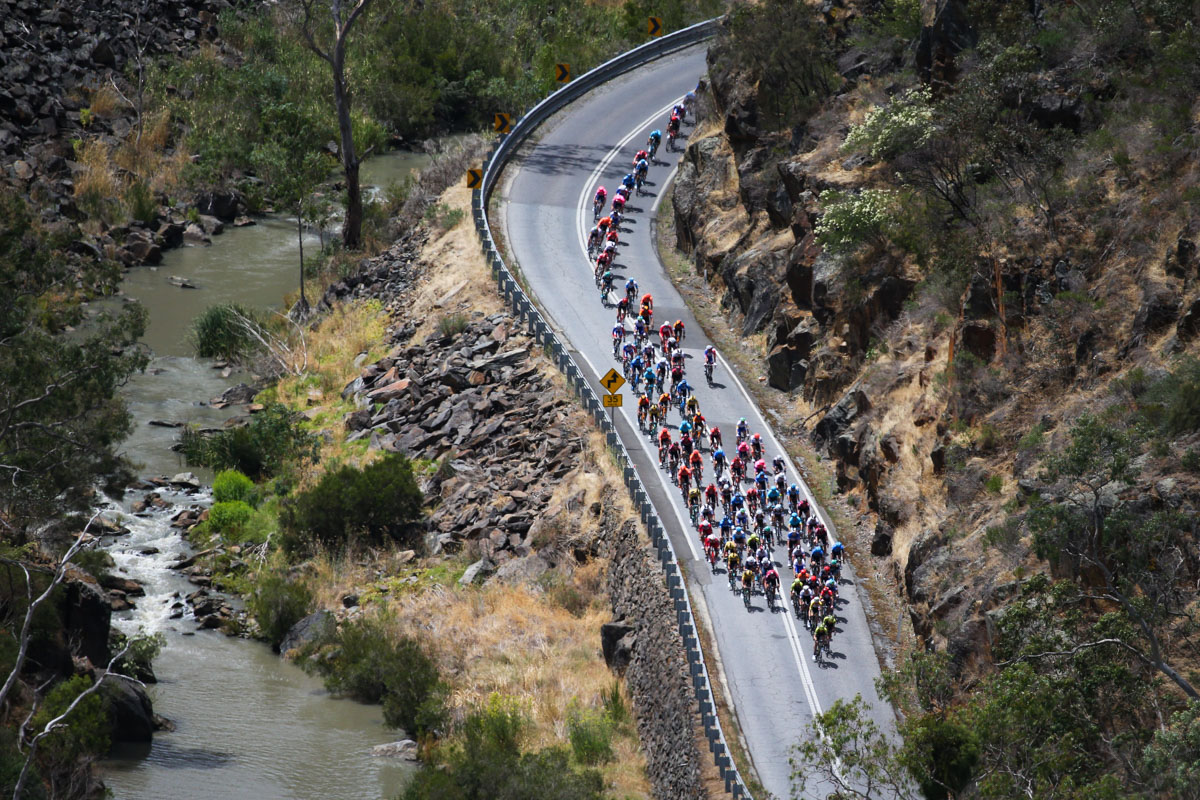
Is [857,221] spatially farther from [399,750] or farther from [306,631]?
[399,750]

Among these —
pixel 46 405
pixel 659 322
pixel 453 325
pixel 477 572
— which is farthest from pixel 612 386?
pixel 46 405

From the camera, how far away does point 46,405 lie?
106ft

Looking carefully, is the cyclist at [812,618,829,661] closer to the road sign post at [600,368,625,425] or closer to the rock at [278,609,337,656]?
the road sign post at [600,368,625,425]

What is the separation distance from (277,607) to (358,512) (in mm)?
3869

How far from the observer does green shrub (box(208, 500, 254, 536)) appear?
40344 mm

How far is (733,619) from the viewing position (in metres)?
30.8

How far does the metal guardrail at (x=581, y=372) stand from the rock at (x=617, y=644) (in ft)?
5.62

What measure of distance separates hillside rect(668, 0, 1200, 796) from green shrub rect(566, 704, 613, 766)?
622 centimetres

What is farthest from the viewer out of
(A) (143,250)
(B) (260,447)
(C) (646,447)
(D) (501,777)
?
(A) (143,250)

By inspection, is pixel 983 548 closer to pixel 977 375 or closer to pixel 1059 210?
pixel 977 375

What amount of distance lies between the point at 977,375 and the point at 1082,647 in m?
11.0

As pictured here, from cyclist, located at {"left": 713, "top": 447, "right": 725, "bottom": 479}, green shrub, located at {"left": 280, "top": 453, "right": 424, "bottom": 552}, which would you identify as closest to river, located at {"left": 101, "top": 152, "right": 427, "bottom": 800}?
green shrub, located at {"left": 280, "top": 453, "right": 424, "bottom": 552}

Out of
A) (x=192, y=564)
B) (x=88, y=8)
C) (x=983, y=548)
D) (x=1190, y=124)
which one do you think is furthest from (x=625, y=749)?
(x=88, y=8)

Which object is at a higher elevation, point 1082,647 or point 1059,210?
point 1059,210
